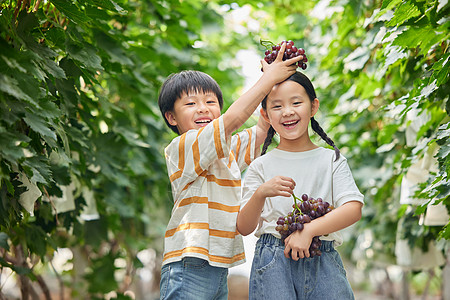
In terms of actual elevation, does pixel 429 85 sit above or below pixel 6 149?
above

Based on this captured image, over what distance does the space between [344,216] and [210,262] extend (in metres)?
0.49

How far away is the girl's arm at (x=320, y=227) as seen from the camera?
1616mm

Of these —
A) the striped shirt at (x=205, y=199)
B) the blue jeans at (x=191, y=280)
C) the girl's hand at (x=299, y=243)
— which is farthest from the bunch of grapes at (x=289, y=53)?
the blue jeans at (x=191, y=280)

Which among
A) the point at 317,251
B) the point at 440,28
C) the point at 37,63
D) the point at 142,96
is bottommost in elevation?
the point at 317,251

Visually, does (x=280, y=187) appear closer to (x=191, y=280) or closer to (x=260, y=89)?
(x=260, y=89)

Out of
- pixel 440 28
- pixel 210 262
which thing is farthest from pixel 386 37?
pixel 210 262

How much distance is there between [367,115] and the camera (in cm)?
416

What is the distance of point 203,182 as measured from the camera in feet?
6.42

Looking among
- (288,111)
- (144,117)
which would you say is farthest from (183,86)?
(144,117)

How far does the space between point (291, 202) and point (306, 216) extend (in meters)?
0.14

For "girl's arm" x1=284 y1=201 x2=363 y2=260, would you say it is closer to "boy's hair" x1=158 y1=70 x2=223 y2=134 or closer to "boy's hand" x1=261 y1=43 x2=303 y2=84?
Answer: "boy's hand" x1=261 y1=43 x2=303 y2=84

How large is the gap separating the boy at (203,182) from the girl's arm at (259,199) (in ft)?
0.45

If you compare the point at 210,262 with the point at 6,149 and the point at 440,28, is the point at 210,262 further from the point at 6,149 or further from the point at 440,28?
the point at 440,28

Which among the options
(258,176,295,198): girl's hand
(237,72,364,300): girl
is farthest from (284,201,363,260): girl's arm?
(258,176,295,198): girl's hand
